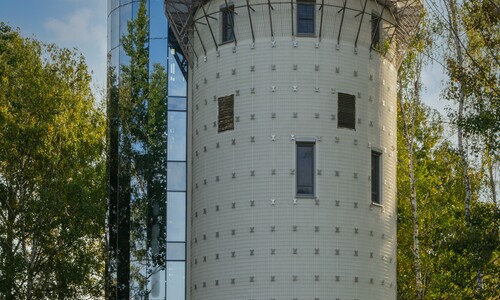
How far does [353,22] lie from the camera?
47844mm

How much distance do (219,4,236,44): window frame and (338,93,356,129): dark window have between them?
197 inches

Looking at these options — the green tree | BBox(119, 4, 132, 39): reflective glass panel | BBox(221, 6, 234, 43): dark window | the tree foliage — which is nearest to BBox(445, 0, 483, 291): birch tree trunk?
the tree foliage

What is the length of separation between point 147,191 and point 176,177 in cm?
157

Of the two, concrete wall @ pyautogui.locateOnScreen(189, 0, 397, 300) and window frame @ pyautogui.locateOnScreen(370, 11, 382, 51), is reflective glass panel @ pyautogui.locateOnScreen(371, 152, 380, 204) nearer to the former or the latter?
concrete wall @ pyautogui.locateOnScreen(189, 0, 397, 300)

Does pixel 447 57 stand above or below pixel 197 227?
above

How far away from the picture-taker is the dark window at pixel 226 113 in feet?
155

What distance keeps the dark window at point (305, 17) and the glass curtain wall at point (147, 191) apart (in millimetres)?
6857

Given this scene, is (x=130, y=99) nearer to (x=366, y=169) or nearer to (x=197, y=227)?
(x=197, y=227)

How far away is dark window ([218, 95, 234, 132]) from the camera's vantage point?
1855 inches

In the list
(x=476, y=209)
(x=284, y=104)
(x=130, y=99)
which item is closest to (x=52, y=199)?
(x=130, y=99)

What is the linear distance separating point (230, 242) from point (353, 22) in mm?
9964

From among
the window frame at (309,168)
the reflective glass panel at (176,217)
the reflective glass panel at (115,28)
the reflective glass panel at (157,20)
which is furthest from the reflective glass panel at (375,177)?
the reflective glass panel at (115,28)

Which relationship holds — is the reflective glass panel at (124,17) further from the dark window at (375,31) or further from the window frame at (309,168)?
the window frame at (309,168)

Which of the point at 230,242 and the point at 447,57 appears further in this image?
the point at 447,57
